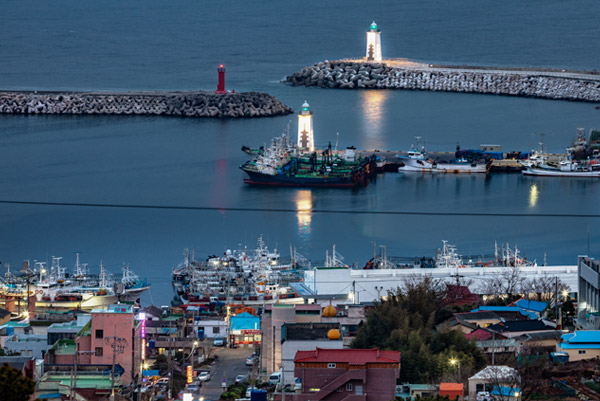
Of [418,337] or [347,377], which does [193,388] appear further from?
[347,377]

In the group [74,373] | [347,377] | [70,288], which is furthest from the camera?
[70,288]

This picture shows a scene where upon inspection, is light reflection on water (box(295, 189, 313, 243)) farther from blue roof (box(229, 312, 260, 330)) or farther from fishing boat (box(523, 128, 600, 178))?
blue roof (box(229, 312, 260, 330))

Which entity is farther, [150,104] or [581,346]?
[150,104]

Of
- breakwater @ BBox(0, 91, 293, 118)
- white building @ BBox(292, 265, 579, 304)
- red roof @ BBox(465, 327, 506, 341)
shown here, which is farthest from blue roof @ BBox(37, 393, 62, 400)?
breakwater @ BBox(0, 91, 293, 118)

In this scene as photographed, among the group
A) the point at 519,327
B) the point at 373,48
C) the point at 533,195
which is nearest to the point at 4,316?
the point at 519,327

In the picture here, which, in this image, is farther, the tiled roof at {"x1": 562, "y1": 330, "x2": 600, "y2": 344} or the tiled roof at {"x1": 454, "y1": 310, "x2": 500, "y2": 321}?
the tiled roof at {"x1": 454, "y1": 310, "x2": 500, "y2": 321}

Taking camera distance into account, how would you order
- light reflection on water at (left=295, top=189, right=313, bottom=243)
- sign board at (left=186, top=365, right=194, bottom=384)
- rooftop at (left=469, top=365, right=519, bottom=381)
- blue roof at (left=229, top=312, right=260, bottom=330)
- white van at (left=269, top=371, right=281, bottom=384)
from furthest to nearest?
light reflection on water at (left=295, top=189, right=313, bottom=243)
blue roof at (left=229, top=312, right=260, bottom=330)
sign board at (left=186, top=365, right=194, bottom=384)
white van at (left=269, top=371, right=281, bottom=384)
rooftop at (left=469, top=365, right=519, bottom=381)

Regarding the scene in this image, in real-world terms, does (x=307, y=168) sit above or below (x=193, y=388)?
above
